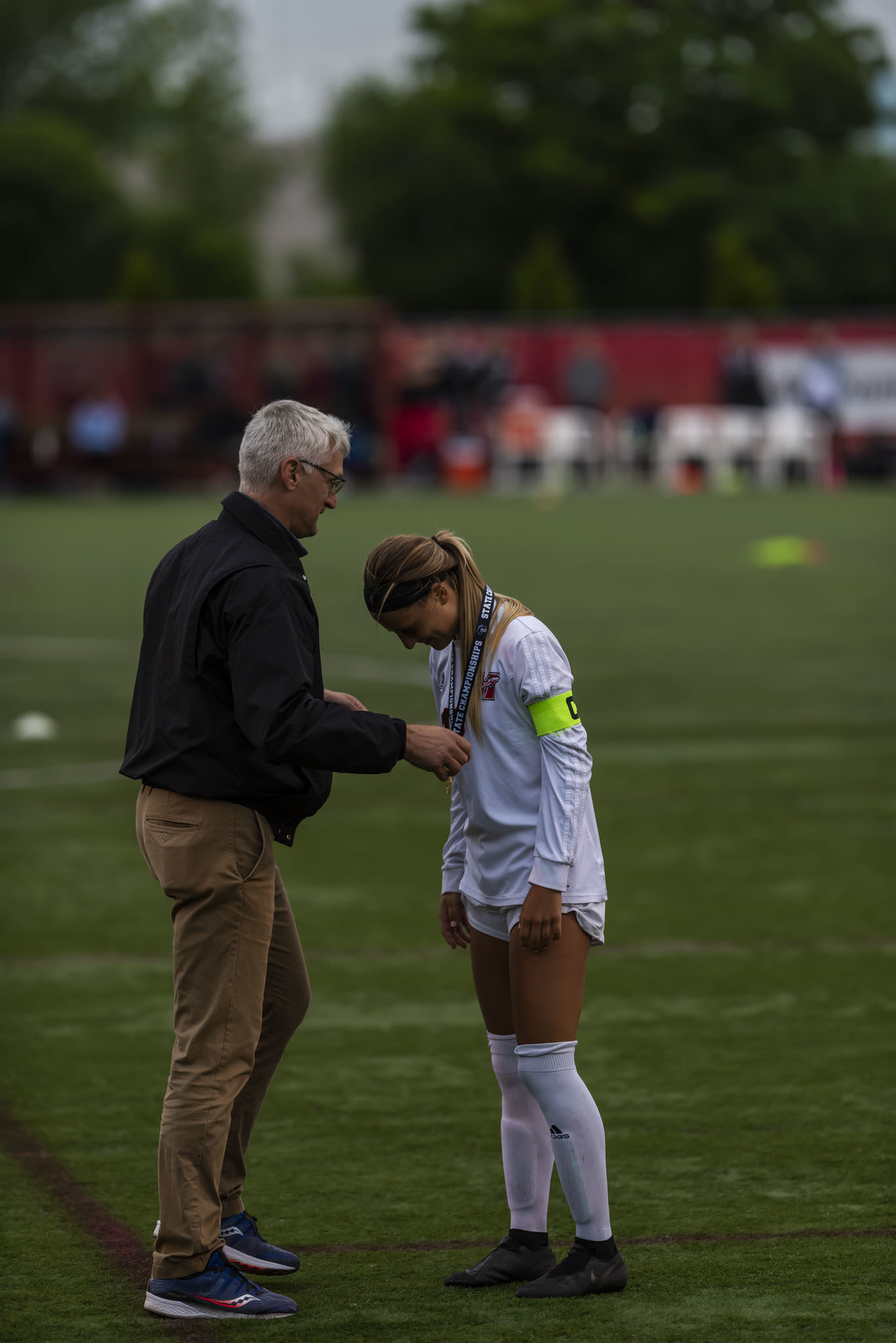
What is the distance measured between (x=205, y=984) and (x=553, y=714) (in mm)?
929

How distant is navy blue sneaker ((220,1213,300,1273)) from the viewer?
15.9 ft

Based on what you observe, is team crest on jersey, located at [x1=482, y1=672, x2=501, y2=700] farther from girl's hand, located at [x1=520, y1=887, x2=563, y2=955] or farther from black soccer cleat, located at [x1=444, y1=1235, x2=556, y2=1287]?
black soccer cleat, located at [x1=444, y1=1235, x2=556, y2=1287]

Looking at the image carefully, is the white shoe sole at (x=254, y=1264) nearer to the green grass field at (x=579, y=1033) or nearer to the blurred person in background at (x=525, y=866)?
the green grass field at (x=579, y=1033)

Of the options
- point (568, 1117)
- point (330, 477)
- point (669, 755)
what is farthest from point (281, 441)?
point (669, 755)

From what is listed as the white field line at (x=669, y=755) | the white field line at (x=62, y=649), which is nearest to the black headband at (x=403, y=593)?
the white field line at (x=669, y=755)

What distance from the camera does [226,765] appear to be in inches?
177

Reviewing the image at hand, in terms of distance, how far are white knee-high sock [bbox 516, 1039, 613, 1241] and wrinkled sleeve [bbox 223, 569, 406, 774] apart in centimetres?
73

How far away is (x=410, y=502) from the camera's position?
40.4 m

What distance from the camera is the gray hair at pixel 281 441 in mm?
4586

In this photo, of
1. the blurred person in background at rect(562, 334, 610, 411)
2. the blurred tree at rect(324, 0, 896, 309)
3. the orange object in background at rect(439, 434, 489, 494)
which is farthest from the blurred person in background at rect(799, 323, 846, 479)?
the blurred tree at rect(324, 0, 896, 309)

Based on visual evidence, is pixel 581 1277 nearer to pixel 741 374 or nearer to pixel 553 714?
pixel 553 714

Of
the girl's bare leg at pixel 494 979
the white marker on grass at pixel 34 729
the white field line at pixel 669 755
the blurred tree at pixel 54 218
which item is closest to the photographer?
the girl's bare leg at pixel 494 979

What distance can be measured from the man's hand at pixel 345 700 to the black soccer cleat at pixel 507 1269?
1249mm

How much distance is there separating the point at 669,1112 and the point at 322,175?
7905cm
